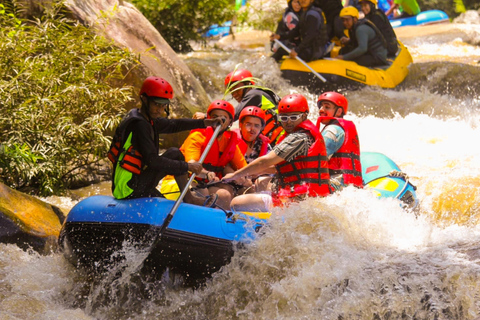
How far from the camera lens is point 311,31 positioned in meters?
10.0

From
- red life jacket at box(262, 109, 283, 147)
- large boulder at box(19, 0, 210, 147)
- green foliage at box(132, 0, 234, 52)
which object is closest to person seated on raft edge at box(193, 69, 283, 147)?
red life jacket at box(262, 109, 283, 147)

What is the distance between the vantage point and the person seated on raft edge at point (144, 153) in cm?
434

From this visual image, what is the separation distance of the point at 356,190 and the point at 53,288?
8.30 ft

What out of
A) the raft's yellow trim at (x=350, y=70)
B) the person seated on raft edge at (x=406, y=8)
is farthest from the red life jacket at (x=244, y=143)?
the person seated on raft edge at (x=406, y=8)

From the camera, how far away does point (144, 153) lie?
4340 mm

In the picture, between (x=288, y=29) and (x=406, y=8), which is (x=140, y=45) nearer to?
(x=288, y=29)

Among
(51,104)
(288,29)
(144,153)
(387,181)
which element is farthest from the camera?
(288,29)

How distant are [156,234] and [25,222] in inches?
50.0

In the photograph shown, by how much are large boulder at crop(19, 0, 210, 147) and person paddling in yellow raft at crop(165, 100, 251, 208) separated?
2.38m

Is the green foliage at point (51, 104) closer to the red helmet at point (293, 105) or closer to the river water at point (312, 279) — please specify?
the river water at point (312, 279)

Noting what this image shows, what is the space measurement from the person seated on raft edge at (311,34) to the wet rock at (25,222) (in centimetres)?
590

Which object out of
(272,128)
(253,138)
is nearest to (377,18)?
(272,128)

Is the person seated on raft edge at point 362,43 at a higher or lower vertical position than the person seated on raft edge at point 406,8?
higher

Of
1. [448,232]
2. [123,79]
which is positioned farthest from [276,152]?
[123,79]
